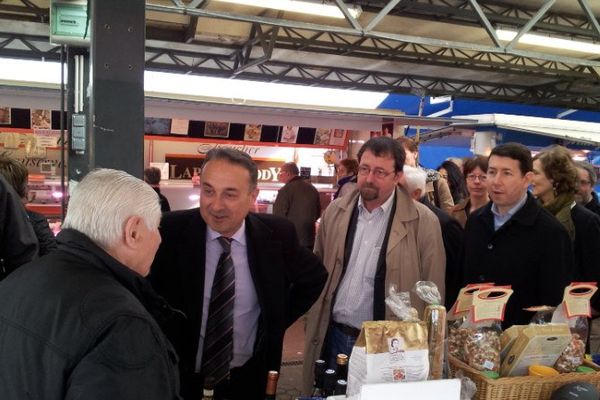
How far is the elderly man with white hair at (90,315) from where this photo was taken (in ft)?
3.95

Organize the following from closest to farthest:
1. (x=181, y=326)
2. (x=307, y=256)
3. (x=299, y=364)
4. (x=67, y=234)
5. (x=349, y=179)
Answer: (x=67, y=234) < (x=181, y=326) < (x=307, y=256) < (x=299, y=364) < (x=349, y=179)

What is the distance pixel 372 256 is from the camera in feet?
8.80

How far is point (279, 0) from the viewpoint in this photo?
555 centimetres

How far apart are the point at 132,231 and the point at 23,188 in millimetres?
2681

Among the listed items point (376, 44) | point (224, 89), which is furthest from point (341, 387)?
point (376, 44)

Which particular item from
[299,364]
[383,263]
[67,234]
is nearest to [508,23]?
[299,364]

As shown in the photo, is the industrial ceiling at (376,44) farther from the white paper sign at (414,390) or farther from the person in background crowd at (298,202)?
the white paper sign at (414,390)

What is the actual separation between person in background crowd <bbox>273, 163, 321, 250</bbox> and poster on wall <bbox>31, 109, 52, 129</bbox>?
275 cm

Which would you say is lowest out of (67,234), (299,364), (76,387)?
(299,364)

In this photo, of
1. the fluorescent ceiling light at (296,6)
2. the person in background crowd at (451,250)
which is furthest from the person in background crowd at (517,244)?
the fluorescent ceiling light at (296,6)

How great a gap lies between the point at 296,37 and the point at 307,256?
8.47 m

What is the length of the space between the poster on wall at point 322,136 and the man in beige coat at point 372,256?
483 cm

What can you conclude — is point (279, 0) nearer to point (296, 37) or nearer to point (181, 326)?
point (181, 326)

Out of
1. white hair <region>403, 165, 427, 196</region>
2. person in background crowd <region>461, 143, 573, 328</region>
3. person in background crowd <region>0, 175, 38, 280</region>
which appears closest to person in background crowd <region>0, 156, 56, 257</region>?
person in background crowd <region>0, 175, 38, 280</region>
